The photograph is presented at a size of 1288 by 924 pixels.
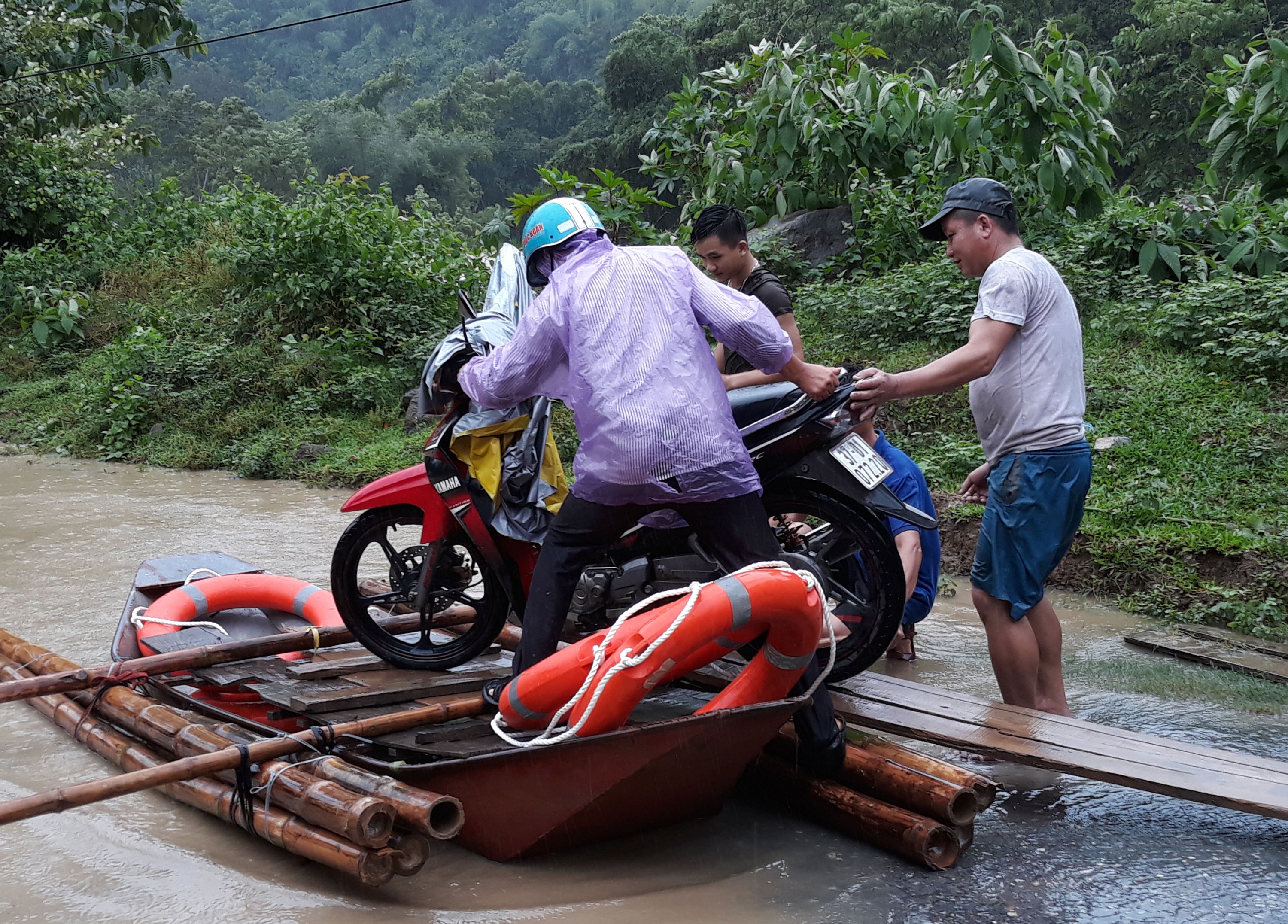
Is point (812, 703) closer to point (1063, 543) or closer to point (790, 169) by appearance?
point (1063, 543)

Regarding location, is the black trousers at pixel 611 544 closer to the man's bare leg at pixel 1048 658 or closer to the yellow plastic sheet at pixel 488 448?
the yellow plastic sheet at pixel 488 448

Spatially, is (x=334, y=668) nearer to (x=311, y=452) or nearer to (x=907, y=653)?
(x=907, y=653)

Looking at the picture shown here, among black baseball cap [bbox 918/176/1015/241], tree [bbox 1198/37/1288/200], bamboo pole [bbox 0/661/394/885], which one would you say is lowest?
bamboo pole [bbox 0/661/394/885]

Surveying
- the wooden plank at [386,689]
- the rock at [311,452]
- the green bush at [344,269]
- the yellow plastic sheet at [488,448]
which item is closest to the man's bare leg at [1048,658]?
the yellow plastic sheet at [488,448]

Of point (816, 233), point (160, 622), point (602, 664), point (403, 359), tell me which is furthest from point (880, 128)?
point (602, 664)

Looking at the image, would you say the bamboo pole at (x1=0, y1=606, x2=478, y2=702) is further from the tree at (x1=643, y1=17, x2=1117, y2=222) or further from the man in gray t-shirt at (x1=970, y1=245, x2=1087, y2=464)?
the tree at (x1=643, y1=17, x2=1117, y2=222)

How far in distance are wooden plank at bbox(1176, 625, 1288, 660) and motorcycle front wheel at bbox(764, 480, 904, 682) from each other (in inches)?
86.7

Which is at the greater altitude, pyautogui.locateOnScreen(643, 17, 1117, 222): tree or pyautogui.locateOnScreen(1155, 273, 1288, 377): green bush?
pyautogui.locateOnScreen(643, 17, 1117, 222): tree

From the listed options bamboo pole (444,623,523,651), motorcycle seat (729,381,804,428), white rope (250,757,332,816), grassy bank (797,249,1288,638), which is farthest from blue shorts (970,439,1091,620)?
white rope (250,757,332,816)

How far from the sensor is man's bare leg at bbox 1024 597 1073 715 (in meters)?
4.03

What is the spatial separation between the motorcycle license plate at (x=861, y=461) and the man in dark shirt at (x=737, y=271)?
525 millimetres

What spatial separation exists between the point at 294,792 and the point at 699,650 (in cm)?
122

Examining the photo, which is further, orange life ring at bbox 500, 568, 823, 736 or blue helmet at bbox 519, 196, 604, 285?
blue helmet at bbox 519, 196, 604, 285

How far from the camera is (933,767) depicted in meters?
3.36
